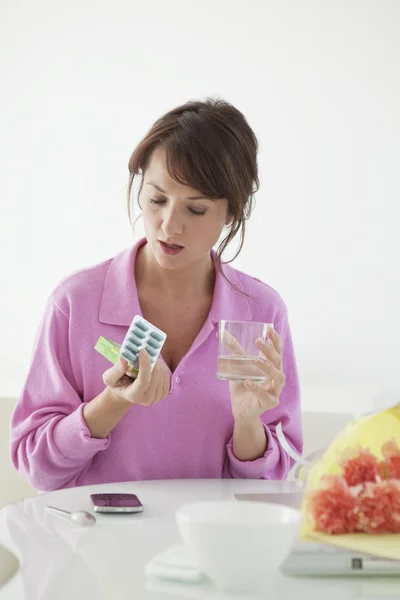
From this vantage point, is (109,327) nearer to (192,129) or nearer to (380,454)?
(192,129)

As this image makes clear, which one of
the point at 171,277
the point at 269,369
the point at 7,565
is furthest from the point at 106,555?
the point at 171,277

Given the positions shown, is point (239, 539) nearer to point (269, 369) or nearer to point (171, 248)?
point (269, 369)

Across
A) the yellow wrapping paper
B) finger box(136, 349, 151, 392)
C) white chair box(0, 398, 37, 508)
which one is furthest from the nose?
white chair box(0, 398, 37, 508)

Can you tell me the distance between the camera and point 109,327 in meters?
1.84

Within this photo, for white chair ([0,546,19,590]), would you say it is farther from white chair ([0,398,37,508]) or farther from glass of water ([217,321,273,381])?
white chair ([0,398,37,508])

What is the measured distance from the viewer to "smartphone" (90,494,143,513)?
52.7 inches

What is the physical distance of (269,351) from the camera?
1593 mm

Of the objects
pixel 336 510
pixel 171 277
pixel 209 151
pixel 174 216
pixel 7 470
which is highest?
pixel 209 151

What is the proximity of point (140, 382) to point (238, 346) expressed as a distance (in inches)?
7.2

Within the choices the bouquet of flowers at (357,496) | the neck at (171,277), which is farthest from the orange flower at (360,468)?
the neck at (171,277)

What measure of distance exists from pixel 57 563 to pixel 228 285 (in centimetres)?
99

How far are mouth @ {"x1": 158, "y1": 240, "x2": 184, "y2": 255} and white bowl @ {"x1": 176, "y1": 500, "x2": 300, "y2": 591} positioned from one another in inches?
34.1

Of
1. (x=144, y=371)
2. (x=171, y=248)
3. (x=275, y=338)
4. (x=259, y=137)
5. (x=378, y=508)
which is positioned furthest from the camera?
(x=259, y=137)

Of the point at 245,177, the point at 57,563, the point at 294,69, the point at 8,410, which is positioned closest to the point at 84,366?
the point at 245,177
